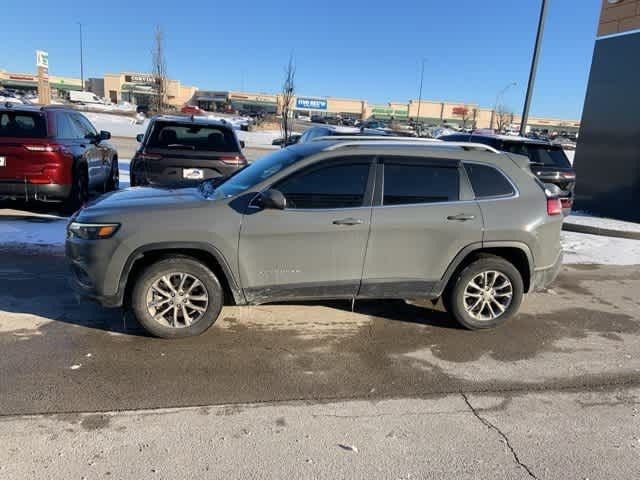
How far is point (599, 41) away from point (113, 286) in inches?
478

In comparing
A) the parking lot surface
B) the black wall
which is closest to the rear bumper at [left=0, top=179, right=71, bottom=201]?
the parking lot surface

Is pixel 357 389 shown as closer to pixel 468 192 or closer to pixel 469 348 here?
pixel 469 348

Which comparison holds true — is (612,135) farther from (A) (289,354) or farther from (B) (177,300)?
(B) (177,300)

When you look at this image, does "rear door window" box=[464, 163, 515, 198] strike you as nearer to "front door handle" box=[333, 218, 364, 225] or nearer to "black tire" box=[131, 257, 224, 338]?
"front door handle" box=[333, 218, 364, 225]

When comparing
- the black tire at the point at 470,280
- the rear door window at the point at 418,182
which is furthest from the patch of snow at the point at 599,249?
the rear door window at the point at 418,182

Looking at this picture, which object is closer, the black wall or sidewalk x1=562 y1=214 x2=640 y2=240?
sidewalk x1=562 y1=214 x2=640 y2=240

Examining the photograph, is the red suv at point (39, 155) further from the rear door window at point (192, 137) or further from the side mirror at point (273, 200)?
the side mirror at point (273, 200)

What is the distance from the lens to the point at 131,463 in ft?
8.93

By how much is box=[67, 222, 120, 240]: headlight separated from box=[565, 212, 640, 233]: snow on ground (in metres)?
9.39

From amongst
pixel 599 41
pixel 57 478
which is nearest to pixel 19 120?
pixel 57 478

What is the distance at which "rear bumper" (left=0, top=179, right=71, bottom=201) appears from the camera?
7678 mm

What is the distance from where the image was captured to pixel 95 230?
160 inches

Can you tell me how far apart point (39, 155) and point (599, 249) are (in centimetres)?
949

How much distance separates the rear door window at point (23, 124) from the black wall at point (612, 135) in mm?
11606
